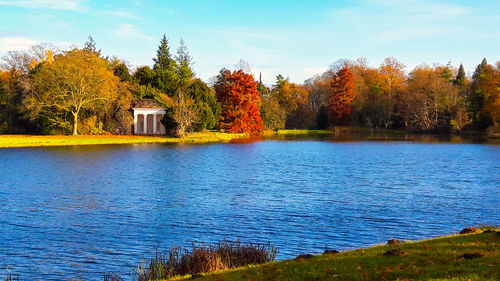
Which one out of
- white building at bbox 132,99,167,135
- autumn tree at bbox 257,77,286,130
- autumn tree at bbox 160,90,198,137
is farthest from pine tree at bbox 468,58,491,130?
white building at bbox 132,99,167,135

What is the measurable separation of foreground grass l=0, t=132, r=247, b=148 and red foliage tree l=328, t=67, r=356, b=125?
2700 cm

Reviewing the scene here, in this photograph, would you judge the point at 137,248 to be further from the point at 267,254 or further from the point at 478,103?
the point at 478,103

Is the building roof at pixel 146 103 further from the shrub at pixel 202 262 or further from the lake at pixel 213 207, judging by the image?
the shrub at pixel 202 262

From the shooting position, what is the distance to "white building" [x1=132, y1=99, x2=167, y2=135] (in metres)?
69.8

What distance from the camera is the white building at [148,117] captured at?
69.8 metres

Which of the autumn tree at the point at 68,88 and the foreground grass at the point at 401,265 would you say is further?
the autumn tree at the point at 68,88

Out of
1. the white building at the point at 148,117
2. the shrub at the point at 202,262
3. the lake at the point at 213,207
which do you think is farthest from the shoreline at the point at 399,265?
the white building at the point at 148,117

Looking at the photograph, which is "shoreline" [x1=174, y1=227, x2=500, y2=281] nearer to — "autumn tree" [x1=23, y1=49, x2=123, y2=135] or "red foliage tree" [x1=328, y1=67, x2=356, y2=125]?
"autumn tree" [x1=23, y1=49, x2=123, y2=135]

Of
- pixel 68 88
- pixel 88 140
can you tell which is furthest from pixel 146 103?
pixel 88 140

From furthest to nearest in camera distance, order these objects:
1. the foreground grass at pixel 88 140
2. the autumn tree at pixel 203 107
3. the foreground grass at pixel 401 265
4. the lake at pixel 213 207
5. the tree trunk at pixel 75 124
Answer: the autumn tree at pixel 203 107
the tree trunk at pixel 75 124
the foreground grass at pixel 88 140
the lake at pixel 213 207
the foreground grass at pixel 401 265

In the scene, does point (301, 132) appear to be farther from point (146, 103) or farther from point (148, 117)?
point (146, 103)

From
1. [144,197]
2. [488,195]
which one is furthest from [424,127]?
[144,197]

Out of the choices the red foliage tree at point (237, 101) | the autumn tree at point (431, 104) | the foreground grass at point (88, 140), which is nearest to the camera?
the foreground grass at point (88, 140)

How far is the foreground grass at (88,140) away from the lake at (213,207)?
57.1 feet
